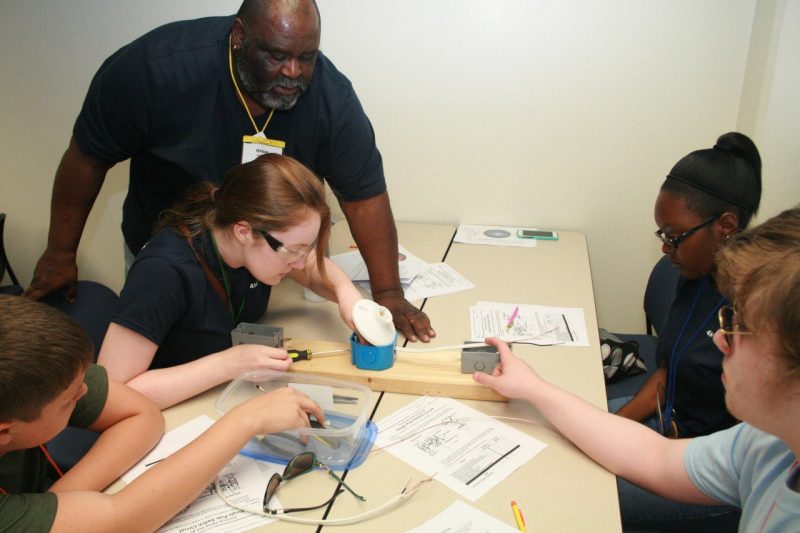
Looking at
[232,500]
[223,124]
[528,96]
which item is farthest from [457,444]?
[528,96]

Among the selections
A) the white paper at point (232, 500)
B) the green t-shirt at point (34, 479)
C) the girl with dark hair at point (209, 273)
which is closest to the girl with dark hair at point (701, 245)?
the girl with dark hair at point (209, 273)

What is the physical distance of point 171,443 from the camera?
1.26m

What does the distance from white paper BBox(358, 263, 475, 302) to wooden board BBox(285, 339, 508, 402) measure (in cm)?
44

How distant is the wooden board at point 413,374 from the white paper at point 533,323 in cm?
22

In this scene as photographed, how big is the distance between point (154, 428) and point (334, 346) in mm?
507

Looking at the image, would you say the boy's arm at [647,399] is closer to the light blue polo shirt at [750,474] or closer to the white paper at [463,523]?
the light blue polo shirt at [750,474]

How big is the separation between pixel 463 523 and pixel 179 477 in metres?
0.49

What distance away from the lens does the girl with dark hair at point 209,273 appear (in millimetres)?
1346

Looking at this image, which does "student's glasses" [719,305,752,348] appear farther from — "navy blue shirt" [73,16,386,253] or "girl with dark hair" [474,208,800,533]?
"navy blue shirt" [73,16,386,253]

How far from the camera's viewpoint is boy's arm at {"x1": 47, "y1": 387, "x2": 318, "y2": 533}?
94 cm

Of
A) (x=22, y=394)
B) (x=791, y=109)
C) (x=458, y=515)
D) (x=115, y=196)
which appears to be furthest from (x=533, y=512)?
(x=115, y=196)

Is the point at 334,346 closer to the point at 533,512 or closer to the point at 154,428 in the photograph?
the point at 154,428

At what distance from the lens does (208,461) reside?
3.49 feet

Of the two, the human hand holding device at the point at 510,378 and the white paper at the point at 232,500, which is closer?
the white paper at the point at 232,500
